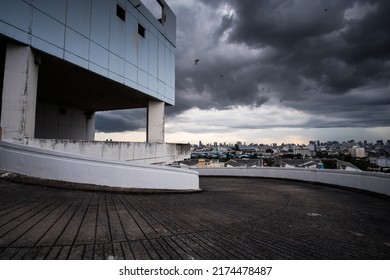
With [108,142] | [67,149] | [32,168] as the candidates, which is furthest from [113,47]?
[32,168]

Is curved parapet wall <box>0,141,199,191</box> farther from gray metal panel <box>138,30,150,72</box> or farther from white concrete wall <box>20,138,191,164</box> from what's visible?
gray metal panel <box>138,30,150,72</box>

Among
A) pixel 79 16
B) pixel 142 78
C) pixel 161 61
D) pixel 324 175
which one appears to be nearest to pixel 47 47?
pixel 79 16

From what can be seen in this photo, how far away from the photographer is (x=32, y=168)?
668 centimetres

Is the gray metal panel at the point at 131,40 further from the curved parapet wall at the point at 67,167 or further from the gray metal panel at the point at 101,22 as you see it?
the curved parapet wall at the point at 67,167

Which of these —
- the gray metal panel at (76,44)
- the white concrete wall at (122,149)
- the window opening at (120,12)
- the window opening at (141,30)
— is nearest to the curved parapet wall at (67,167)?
the white concrete wall at (122,149)

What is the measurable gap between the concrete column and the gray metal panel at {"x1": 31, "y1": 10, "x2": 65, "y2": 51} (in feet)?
30.3

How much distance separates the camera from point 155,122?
18672mm

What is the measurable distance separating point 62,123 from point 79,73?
37.1 feet

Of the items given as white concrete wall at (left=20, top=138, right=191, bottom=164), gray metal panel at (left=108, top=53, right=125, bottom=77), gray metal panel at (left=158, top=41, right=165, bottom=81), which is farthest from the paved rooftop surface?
gray metal panel at (left=158, top=41, right=165, bottom=81)

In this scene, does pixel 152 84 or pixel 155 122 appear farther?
pixel 155 122

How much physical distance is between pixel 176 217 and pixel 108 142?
868cm

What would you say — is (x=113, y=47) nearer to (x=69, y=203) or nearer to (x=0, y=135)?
(x=0, y=135)

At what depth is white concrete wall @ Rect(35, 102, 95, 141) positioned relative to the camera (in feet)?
64.0

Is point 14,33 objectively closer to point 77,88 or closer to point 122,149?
point 122,149
